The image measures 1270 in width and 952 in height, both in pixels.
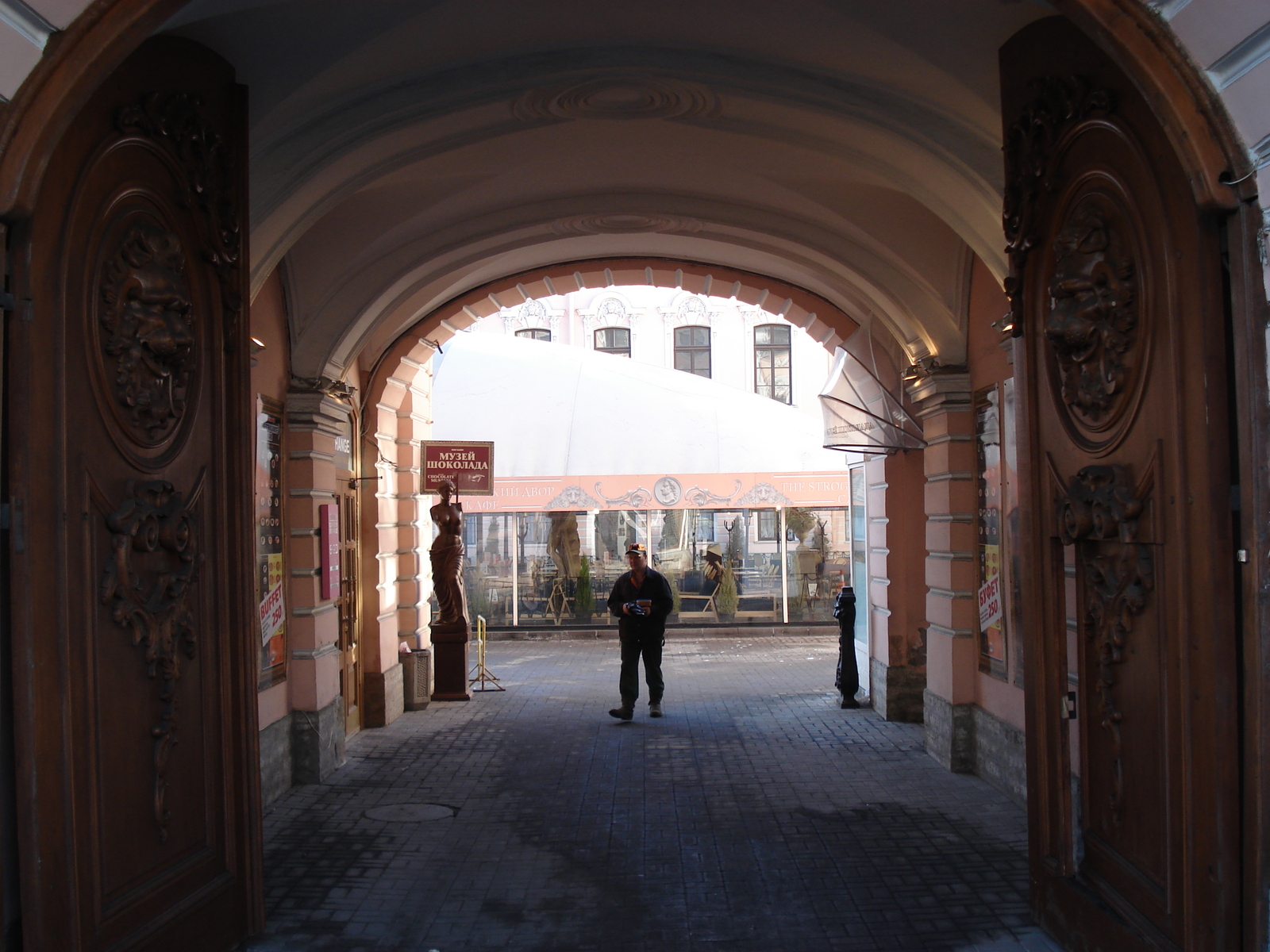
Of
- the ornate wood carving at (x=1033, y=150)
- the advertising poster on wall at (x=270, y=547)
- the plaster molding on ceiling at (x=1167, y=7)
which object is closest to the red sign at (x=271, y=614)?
the advertising poster on wall at (x=270, y=547)

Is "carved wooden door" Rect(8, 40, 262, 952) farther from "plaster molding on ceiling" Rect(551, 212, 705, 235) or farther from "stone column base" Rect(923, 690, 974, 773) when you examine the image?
"stone column base" Rect(923, 690, 974, 773)

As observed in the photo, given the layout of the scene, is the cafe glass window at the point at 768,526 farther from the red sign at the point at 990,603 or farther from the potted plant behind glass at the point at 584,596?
the red sign at the point at 990,603

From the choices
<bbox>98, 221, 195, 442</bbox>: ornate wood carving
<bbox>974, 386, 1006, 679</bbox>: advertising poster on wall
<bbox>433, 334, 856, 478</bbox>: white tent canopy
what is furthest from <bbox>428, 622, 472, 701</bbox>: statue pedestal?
<bbox>98, 221, 195, 442</bbox>: ornate wood carving

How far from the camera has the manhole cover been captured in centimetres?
683

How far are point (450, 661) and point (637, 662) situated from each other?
2468 millimetres

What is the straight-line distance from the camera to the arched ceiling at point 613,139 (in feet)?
16.3

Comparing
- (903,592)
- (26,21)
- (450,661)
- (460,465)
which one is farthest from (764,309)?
(26,21)

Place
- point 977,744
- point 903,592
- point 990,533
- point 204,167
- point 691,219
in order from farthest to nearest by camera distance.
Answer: point 903,592, point 691,219, point 977,744, point 990,533, point 204,167

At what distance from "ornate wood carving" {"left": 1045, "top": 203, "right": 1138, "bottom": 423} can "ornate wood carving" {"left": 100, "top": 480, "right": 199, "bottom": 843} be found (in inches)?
138

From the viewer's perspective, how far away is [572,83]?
5.75 metres

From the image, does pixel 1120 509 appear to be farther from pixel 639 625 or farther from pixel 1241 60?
pixel 639 625

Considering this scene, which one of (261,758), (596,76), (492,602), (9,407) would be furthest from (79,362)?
(492,602)

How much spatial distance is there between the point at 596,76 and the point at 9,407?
146 inches

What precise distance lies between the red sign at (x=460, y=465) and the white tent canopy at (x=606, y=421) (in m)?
4.20
